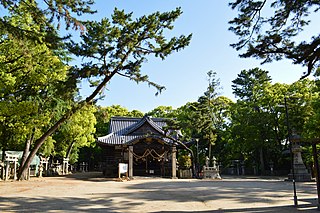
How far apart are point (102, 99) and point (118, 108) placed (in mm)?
31488

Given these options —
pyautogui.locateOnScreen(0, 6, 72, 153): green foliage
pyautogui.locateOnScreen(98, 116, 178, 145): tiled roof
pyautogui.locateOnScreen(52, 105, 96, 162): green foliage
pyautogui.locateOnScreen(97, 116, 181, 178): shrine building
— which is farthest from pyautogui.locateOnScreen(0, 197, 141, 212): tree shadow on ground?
pyautogui.locateOnScreen(52, 105, 96, 162): green foliage

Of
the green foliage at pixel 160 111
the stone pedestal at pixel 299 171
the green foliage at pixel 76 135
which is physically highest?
the green foliage at pixel 160 111

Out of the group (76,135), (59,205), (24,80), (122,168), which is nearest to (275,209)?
(59,205)

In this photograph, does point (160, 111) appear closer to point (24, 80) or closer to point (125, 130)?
point (125, 130)

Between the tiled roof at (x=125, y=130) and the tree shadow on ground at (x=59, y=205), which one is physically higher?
the tiled roof at (x=125, y=130)

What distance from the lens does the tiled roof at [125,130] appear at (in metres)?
23.1

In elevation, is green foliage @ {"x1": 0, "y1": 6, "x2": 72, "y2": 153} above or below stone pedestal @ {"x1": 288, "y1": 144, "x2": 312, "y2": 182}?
above

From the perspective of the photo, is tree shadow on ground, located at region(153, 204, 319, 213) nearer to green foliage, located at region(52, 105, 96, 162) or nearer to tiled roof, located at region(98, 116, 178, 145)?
tiled roof, located at region(98, 116, 178, 145)

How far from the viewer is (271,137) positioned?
1125 inches

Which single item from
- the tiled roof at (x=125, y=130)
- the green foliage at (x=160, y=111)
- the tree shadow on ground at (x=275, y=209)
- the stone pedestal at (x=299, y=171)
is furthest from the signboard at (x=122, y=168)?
the green foliage at (x=160, y=111)

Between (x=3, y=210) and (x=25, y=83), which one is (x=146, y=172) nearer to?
(x=25, y=83)

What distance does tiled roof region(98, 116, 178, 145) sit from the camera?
23087mm

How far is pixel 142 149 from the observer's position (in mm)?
23109

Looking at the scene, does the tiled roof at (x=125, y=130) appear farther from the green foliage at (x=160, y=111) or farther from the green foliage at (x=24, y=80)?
the green foliage at (x=160, y=111)
